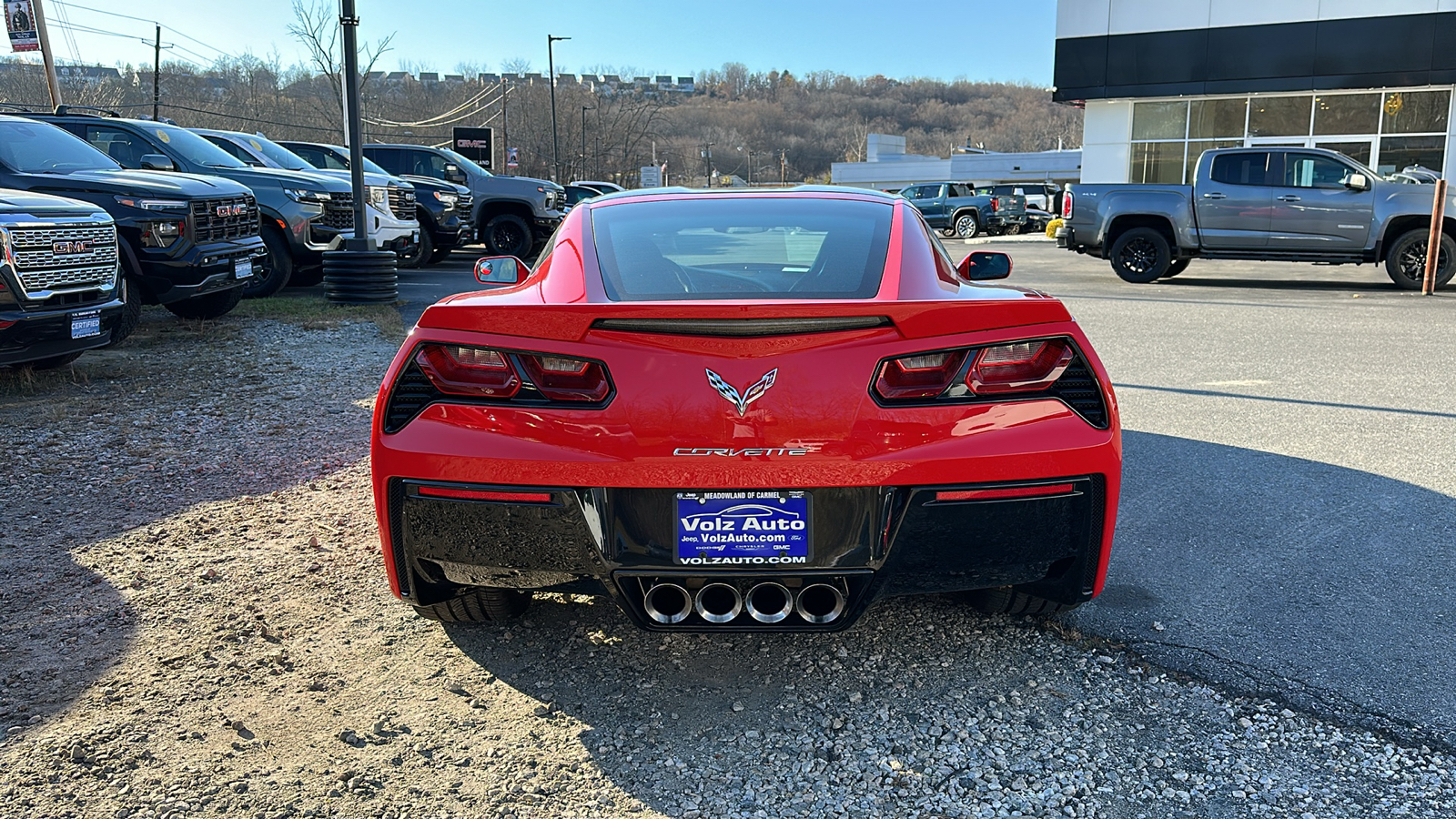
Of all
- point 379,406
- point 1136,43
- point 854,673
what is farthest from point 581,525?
point 1136,43

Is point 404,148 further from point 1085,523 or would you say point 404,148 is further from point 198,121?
point 198,121

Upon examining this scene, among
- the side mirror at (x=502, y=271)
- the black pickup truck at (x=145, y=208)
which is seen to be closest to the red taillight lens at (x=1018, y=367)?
the side mirror at (x=502, y=271)

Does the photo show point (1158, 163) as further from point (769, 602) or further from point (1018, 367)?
point (769, 602)

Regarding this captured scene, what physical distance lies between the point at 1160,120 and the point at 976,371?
96.2 ft

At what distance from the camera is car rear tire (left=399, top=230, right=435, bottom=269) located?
17.2 m

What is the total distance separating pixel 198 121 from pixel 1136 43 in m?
51.8

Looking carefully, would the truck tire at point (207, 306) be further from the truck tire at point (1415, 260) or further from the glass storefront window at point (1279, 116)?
the glass storefront window at point (1279, 116)

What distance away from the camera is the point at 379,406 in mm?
2926

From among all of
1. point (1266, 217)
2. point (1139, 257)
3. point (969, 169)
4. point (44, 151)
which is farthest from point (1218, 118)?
point (969, 169)

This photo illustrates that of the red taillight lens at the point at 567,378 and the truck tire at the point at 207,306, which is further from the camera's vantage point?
the truck tire at the point at 207,306

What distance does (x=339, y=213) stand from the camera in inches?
523

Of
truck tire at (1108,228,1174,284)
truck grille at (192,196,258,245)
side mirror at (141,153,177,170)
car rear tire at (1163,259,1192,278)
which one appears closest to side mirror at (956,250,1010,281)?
truck grille at (192,196,258,245)

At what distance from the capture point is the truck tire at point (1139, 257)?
15938mm

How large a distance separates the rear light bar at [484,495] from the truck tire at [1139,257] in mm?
14736
